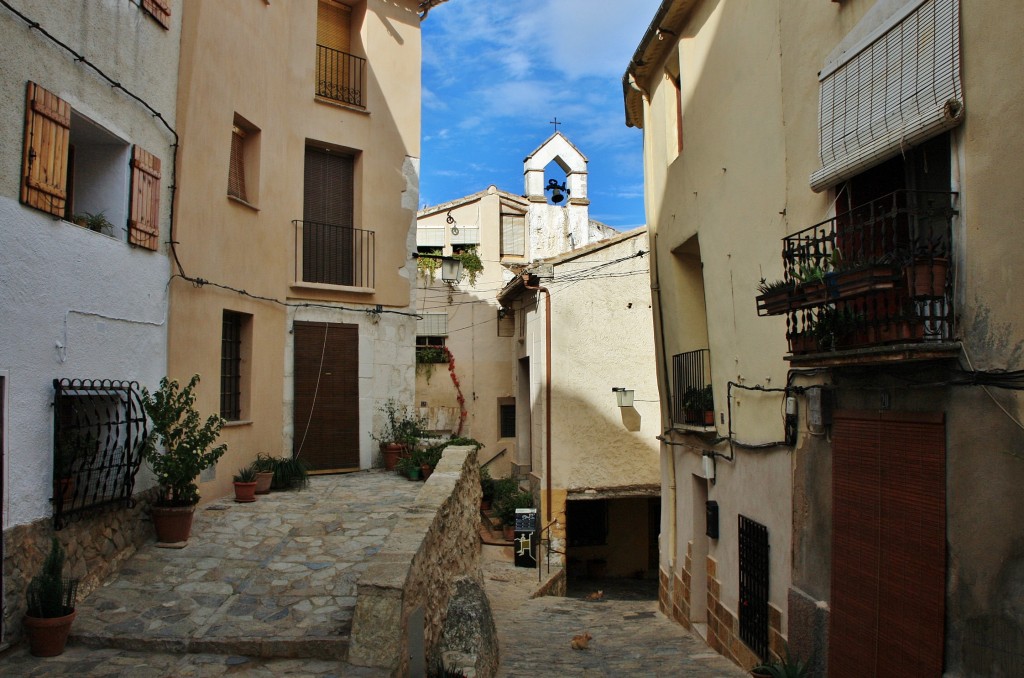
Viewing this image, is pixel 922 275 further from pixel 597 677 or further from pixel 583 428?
pixel 583 428

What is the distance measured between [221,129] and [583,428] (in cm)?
943

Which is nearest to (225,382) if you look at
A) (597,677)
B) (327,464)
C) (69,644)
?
(327,464)

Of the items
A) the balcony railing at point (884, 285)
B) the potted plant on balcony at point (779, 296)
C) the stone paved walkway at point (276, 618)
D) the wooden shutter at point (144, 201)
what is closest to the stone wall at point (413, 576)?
the stone paved walkway at point (276, 618)

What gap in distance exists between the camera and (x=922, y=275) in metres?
4.77

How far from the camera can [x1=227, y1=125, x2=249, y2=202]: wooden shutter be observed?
10797 mm

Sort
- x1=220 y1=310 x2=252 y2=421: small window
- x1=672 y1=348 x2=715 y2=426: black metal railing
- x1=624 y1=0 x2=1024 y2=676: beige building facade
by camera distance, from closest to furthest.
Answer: x1=624 y1=0 x2=1024 y2=676: beige building facade < x1=672 y1=348 x2=715 y2=426: black metal railing < x1=220 y1=310 x2=252 y2=421: small window

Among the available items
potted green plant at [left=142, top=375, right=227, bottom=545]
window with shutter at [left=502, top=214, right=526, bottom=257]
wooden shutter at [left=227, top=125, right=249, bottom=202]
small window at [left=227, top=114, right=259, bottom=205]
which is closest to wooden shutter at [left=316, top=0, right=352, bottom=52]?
small window at [left=227, top=114, right=259, bottom=205]

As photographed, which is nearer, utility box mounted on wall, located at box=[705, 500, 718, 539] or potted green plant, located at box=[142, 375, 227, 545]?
potted green plant, located at box=[142, 375, 227, 545]

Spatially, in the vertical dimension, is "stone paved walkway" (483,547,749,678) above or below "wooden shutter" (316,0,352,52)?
below

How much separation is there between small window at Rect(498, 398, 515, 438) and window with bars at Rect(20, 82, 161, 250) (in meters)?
14.3

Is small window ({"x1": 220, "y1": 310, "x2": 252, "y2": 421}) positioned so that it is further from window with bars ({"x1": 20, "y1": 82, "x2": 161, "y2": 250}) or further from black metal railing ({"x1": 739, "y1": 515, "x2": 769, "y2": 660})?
black metal railing ({"x1": 739, "y1": 515, "x2": 769, "y2": 660})

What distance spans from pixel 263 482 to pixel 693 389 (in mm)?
6085

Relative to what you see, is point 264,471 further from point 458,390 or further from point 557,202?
point 557,202

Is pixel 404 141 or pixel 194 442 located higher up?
pixel 404 141
